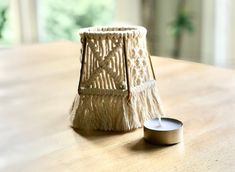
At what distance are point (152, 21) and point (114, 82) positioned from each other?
2695mm

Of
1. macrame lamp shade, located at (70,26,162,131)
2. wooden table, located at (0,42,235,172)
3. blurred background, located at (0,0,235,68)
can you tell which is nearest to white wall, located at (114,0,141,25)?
blurred background, located at (0,0,235,68)

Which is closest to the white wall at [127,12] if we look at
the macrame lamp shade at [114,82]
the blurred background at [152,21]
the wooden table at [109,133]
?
the blurred background at [152,21]

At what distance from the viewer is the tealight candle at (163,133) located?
2.26ft

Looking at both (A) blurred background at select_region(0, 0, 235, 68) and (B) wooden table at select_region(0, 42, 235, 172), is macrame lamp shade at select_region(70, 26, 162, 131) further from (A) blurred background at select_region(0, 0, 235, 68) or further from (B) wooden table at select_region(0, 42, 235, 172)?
(A) blurred background at select_region(0, 0, 235, 68)

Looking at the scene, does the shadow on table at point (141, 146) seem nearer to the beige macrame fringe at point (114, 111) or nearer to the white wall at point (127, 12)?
the beige macrame fringe at point (114, 111)

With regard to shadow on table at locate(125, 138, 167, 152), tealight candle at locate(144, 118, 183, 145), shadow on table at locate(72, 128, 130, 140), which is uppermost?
tealight candle at locate(144, 118, 183, 145)

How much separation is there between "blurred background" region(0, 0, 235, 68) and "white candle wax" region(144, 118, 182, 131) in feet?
7.70

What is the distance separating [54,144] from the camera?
28.0 inches

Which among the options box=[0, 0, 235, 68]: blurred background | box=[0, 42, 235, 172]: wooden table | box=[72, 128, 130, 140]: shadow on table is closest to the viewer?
box=[0, 42, 235, 172]: wooden table

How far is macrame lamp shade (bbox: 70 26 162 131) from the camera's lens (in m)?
0.74

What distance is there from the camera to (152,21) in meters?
3.37

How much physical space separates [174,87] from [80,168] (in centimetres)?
52

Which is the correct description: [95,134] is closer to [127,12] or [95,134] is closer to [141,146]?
[141,146]

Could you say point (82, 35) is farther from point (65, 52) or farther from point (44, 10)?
point (44, 10)
